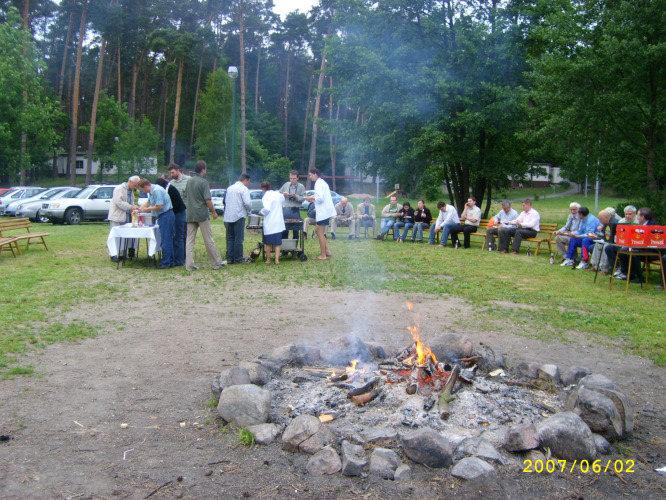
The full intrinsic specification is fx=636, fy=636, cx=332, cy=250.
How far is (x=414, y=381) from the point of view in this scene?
5059 millimetres

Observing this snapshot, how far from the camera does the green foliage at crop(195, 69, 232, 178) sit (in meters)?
45.2

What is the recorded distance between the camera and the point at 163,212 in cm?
1248

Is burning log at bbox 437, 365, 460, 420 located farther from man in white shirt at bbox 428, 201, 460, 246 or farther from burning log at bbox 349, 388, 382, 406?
man in white shirt at bbox 428, 201, 460, 246

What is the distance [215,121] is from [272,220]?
3474cm

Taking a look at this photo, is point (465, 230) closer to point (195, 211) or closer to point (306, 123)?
point (195, 211)

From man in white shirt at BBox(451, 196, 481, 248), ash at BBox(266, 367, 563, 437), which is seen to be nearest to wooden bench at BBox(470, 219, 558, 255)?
man in white shirt at BBox(451, 196, 481, 248)

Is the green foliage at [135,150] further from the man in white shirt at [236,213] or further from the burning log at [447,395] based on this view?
the burning log at [447,395]

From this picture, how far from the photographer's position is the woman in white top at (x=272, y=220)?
1302 cm

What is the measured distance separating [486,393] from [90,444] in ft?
Result: 9.66

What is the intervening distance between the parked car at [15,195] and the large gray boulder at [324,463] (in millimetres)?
28340

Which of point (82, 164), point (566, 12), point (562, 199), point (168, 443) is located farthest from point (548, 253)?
point (82, 164)

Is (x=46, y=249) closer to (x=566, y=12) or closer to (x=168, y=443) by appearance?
(x=168, y=443)

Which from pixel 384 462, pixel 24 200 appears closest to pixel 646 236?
pixel 384 462

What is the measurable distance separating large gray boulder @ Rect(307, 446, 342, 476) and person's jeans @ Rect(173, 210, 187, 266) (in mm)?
9334
